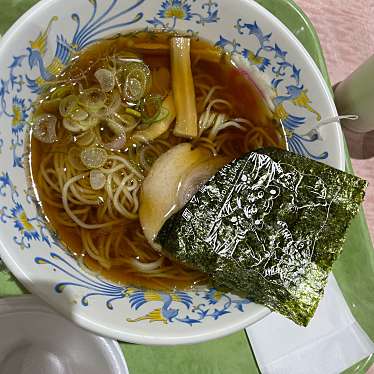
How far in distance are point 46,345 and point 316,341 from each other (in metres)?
0.84

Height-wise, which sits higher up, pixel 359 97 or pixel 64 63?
pixel 64 63

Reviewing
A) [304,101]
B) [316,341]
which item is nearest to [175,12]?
[304,101]

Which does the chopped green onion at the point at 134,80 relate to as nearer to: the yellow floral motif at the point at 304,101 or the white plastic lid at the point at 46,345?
the yellow floral motif at the point at 304,101

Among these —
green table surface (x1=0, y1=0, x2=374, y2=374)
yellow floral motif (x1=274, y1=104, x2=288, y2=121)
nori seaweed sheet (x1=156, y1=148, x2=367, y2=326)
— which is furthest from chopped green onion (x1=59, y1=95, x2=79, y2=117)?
yellow floral motif (x1=274, y1=104, x2=288, y2=121)

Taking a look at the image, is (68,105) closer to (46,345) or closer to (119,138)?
(119,138)

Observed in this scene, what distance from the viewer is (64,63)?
1487 millimetres

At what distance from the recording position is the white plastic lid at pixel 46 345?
1367mm

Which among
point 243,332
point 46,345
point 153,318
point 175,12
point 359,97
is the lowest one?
point 243,332

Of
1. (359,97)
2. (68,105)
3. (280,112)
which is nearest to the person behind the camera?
(68,105)

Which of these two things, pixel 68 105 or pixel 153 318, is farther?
pixel 68 105

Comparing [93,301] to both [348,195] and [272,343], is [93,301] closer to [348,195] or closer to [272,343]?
[272,343]

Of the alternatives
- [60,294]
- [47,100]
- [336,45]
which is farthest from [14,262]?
[336,45]

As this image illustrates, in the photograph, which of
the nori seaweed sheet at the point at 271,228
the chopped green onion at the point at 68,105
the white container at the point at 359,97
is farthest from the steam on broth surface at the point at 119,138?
the white container at the point at 359,97

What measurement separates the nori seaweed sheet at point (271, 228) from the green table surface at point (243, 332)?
0.29 metres
